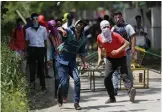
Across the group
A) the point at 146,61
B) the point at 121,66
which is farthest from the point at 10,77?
the point at 146,61

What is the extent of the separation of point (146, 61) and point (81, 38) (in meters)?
8.10

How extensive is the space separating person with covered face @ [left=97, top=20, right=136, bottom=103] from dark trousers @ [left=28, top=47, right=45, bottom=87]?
87.4 inches

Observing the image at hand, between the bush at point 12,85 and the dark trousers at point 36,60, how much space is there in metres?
1.22

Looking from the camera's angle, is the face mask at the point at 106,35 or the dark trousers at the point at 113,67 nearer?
the face mask at the point at 106,35

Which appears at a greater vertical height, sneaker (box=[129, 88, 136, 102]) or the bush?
the bush

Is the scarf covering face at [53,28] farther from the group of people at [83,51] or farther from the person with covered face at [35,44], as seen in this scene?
the person with covered face at [35,44]

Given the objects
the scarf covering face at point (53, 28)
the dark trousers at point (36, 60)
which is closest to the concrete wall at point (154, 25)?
the dark trousers at point (36, 60)

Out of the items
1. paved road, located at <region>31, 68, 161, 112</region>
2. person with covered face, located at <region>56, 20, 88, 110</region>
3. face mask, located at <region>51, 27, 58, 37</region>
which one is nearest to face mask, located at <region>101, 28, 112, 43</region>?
person with covered face, located at <region>56, 20, 88, 110</region>

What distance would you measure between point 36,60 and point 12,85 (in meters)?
3.28

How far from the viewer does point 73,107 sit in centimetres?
911

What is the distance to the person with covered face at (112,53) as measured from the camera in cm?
900

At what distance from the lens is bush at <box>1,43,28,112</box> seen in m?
7.05

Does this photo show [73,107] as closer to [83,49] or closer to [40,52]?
[83,49]

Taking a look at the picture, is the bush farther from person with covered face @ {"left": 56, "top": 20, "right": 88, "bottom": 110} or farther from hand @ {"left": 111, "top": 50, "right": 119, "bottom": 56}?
hand @ {"left": 111, "top": 50, "right": 119, "bottom": 56}
